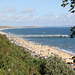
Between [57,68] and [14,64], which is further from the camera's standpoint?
[57,68]

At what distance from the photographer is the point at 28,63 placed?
579 inches

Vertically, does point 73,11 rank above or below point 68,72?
above

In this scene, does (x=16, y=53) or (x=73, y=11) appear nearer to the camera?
(x=73, y=11)

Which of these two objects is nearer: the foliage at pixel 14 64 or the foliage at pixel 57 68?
the foliage at pixel 14 64

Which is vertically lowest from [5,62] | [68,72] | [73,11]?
[68,72]

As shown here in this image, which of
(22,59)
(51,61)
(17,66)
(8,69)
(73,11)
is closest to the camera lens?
(73,11)

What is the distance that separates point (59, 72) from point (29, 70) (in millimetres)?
2520

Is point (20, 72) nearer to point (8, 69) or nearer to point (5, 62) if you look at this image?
point (8, 69)

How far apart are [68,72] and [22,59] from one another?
186 inches

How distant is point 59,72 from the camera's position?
12.9 m

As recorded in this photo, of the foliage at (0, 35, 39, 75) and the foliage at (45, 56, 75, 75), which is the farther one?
the foliage at (45, 56, 75, 75)

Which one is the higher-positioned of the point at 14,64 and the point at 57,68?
the point at 14,64

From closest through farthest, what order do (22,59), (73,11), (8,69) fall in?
(73,11)
(8,69)
(22,59)

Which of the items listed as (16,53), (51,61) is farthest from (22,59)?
(51,61)
